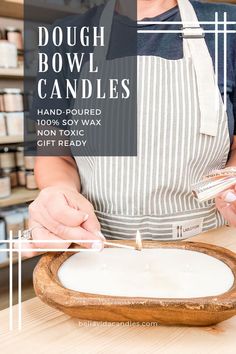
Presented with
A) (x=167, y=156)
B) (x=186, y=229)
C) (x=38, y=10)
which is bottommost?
(x=186, y=229)

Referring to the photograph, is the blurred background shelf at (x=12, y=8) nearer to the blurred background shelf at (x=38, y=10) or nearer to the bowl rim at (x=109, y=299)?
the blurred background shelf at (x=38, y=10)

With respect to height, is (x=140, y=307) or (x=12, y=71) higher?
(x=12, y=71)

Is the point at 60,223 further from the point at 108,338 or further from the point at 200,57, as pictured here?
the point at 200,57

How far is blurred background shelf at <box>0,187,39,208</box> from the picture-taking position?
157cm

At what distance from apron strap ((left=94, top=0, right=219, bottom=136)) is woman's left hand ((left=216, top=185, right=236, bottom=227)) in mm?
150

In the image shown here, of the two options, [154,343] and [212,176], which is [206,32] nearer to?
[212,176]

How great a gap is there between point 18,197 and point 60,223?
1.18 metres

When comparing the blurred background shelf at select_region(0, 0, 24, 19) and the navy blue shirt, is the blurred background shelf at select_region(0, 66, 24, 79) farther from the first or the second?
the navy blue shirt

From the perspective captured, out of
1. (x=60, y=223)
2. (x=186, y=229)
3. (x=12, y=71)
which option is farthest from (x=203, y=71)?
(x=12, y=71)

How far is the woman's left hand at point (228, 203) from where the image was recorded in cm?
48

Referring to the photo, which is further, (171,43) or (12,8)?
(12,8)

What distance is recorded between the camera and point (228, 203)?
1.70 feet

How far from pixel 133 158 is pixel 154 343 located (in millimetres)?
327

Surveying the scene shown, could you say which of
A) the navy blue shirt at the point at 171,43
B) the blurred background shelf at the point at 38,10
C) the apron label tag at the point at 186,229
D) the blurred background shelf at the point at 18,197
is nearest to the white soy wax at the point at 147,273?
the apron label tag at the point at 186,229
